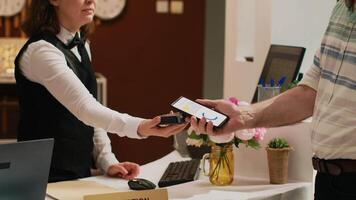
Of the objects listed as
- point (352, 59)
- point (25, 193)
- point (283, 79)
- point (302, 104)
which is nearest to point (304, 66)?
point (283, 79)

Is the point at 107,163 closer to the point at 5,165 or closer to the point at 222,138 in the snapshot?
the point at 222,138

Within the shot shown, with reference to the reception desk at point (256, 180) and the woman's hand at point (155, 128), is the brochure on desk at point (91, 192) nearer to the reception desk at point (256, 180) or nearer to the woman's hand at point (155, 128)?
the reception desk at point (256, 180)

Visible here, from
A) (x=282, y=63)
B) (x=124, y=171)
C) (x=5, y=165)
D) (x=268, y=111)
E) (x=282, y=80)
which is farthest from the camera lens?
(x=282, y=63)

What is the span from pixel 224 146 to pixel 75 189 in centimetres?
58

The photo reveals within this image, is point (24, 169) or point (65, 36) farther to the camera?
point (65, 36)

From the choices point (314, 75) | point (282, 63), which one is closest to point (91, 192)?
point (314, 75)

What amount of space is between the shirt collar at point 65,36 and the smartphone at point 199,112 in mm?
552

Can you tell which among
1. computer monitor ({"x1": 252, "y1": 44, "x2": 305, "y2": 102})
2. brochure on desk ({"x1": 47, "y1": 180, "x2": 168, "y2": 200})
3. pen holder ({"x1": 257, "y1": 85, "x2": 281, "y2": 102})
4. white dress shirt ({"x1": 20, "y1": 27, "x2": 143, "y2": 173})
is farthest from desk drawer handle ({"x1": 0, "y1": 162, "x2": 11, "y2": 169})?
computer monitor ({"x1": 252, "y1": 44, "x2": 305, "y2": 102})

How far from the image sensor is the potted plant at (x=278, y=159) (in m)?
2.54

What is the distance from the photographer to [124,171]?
8.64ft

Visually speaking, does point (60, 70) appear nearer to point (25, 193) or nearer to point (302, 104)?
point (25, 193)

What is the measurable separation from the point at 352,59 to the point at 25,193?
1018 millimetres

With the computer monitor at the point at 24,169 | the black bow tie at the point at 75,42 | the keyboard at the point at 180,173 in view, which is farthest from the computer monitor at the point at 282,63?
the computer monitor at the point at 24,169

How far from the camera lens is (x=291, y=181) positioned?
102 inches
